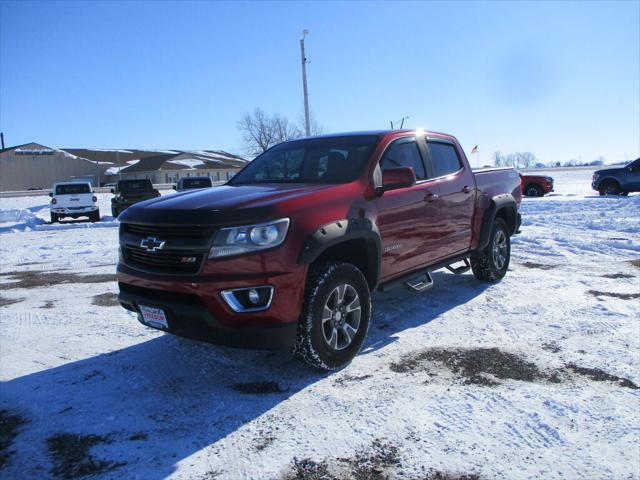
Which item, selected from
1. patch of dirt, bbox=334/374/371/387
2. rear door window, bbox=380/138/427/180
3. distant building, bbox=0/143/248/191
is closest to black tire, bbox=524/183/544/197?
rear door window, bbox=380/138/427/180

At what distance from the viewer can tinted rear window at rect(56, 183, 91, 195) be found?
1975 cm

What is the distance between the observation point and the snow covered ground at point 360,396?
268 centimetres

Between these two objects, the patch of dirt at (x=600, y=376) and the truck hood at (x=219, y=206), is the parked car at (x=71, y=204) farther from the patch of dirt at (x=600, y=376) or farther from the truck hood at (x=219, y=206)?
the patch of dirt at (x=600, y=376)

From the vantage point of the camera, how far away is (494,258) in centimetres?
645

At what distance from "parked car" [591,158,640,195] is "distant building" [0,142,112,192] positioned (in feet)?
205

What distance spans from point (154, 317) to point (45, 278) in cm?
513

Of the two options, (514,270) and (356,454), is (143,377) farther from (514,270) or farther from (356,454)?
(514,270)

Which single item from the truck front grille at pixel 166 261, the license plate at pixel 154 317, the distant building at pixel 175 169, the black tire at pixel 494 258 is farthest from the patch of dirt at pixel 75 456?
the distant building at pixel 175 169

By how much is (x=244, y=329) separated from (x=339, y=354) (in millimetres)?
859

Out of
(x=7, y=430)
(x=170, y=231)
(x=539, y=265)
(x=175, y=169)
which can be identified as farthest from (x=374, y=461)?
(x=175, y=169)

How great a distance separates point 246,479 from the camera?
8.37ft

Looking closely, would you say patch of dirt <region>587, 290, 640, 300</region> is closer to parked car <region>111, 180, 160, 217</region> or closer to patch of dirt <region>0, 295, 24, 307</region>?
patch of dirt <region>0, 295, 24, 307</region>

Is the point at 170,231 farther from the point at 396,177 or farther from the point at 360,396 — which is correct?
the point at 396,177

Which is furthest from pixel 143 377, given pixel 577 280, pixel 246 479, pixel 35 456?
A: pixel 577 280
